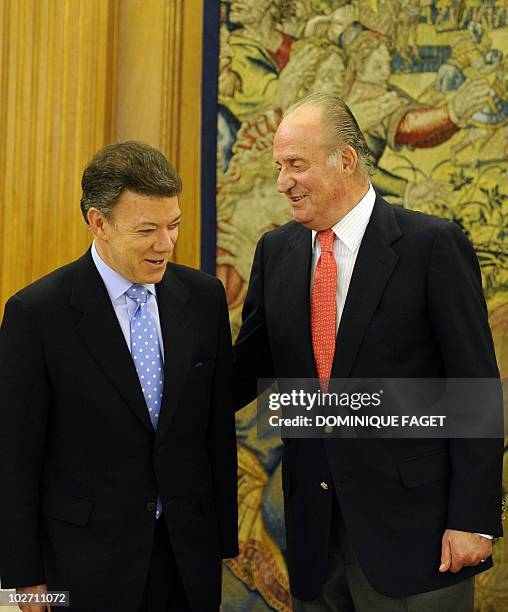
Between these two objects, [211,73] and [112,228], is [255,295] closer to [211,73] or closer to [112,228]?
Answer: [112,228]

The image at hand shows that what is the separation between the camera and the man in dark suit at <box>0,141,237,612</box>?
6.88 feet

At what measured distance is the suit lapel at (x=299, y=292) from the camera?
2.35 metres

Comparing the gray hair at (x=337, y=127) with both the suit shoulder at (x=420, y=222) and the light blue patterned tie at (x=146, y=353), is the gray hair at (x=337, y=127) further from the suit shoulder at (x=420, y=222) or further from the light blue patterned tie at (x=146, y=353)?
the light blue patterned tie at (x=146, y=353)

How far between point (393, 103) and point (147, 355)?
1628 mm

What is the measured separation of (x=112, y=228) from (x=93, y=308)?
0.20m

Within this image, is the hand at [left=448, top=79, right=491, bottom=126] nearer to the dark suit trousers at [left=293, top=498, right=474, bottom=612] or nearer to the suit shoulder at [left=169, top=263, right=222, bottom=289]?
the suit shoulder at [left=169, top=263, right=222, bottom=289]

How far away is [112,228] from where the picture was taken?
214cm

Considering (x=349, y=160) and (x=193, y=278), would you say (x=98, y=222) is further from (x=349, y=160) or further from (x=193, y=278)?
(x=349, y=160)

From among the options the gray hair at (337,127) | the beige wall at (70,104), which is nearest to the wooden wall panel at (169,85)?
the beige wall at (70,104)

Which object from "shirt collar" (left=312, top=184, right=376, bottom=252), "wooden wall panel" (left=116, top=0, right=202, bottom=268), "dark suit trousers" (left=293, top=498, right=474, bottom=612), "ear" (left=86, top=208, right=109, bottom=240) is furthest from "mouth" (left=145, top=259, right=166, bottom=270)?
"wooden wall panel" (left=116, top=0, right=202, bottom=268)

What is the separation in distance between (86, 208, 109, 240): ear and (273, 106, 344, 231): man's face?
0.49 meters

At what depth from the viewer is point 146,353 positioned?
2182 millimetres

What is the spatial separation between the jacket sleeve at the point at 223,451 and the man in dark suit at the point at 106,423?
0.13 m

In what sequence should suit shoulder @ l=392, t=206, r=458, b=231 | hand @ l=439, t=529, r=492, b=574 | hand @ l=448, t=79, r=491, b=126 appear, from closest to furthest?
hand @ l=439, t=529, r=492, b=574, suit shoulder @ l=392, t=206, r=458, b=231, hand @ l=448, t=79, r=491, b=126
